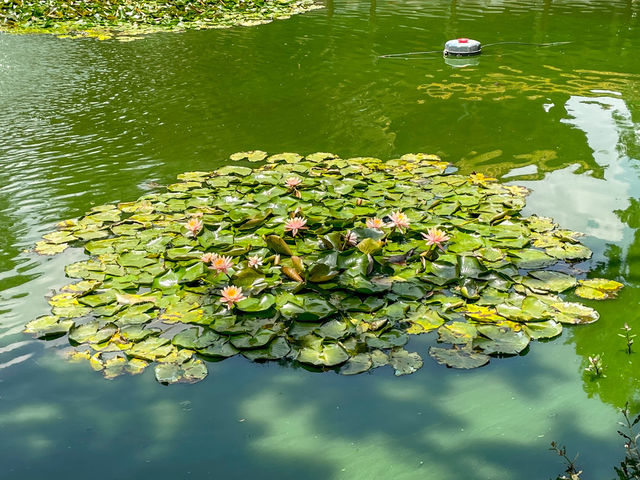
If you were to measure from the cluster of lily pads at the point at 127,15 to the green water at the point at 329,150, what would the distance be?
0.74 m

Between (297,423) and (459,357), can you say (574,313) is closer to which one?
(459,357)

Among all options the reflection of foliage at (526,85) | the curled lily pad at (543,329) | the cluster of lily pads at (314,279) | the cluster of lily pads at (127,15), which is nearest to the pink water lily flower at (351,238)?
the cluster of lily pads at (314,279)

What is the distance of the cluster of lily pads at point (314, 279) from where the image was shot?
225 cm

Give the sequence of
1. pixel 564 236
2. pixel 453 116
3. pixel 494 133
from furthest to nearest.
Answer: pixel 453 116 → pixel 494 133 → pixel 564 236

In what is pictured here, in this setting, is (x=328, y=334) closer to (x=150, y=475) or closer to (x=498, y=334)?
(x=498, y=334)

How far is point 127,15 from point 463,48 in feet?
18.7

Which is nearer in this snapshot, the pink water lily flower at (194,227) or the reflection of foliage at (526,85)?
the pink water lily flower at (194,227)

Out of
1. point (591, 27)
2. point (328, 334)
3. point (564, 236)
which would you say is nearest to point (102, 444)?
point (328, 334)

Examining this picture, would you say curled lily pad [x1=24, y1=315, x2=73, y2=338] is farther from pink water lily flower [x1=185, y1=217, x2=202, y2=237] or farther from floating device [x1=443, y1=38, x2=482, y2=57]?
floating device [x1=443, y1=38, x2=482, y2=57]

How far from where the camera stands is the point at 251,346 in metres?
2.23

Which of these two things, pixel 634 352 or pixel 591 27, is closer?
pixel 634 352

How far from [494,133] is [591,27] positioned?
480 cm

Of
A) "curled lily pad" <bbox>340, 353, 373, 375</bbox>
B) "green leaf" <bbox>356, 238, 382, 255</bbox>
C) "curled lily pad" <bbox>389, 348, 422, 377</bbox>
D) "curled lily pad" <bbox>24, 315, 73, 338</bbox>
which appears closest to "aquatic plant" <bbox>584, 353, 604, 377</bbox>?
"curled lily pad" <bbox>389, 348, 422, 377</bbox>

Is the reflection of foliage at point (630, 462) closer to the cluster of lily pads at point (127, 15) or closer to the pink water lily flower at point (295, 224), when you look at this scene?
the pink water lily flower at point (295, 224)
